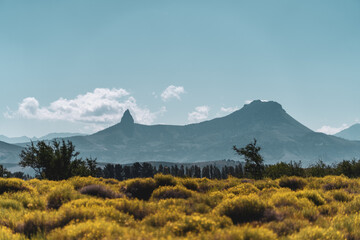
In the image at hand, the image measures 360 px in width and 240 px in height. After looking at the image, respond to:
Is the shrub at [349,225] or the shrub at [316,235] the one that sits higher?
the shrub at [316,235]

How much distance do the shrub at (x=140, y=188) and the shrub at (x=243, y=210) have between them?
6.01 metres

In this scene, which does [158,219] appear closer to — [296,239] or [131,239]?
[131,239]

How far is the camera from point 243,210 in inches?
345

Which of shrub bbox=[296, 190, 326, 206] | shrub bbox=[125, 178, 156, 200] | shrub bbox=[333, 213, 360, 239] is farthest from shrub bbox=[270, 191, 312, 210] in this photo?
shrub bbox=[125, 178, 156, 200]

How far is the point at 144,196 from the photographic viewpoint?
548 inches

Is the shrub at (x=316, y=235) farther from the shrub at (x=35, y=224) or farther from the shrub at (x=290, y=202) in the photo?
the shrub at (x=35, y=224)

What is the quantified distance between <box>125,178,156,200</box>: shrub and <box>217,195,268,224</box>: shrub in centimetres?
601

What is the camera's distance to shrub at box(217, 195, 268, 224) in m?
8.62

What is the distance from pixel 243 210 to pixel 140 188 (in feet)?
23.1

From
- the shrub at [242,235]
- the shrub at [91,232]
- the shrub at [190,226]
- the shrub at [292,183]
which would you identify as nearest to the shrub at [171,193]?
the shrub at [190,226]

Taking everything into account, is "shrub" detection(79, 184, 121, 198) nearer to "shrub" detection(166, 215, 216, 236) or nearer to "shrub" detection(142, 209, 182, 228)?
"shrub" detection(142, 209, 182, 228)

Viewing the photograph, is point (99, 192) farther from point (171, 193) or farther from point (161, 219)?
point (161, 219)

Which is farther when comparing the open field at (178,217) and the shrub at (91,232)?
the open field at (178,217)

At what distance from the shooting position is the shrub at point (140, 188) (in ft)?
46.1
